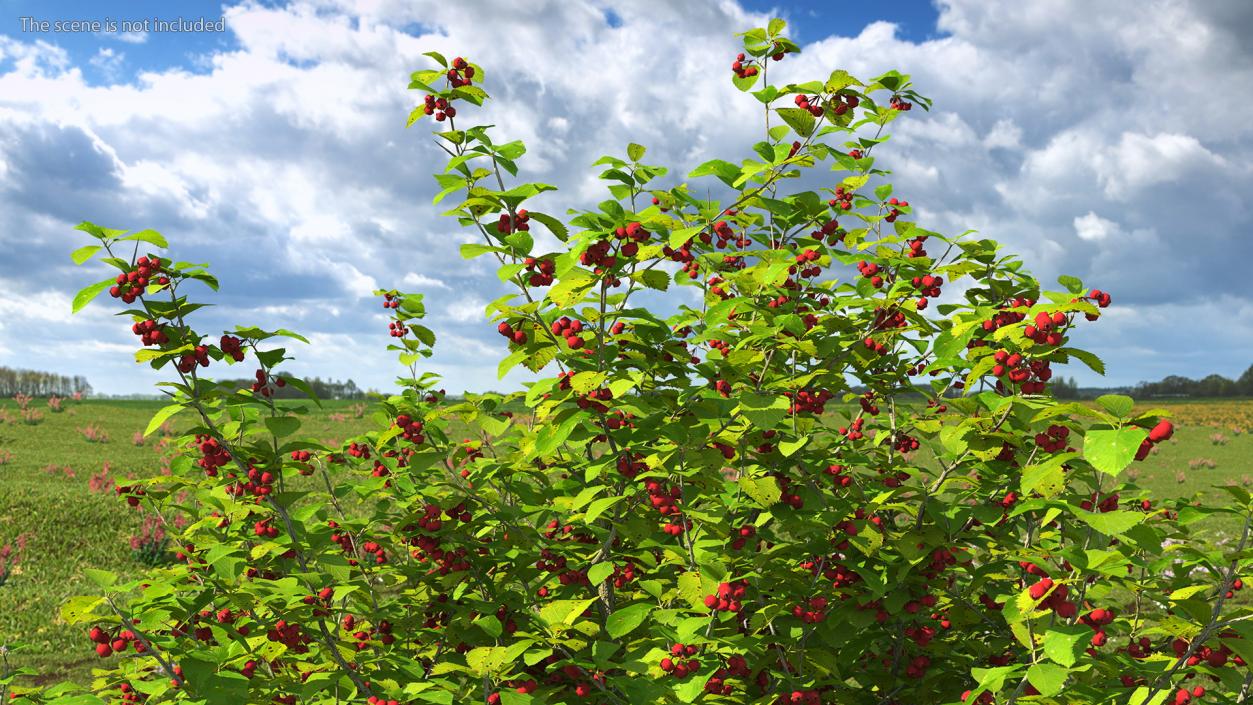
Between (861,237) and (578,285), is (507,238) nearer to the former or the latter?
(578,285)

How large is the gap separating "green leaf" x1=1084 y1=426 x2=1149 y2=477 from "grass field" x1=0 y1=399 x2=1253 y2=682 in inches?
76.0

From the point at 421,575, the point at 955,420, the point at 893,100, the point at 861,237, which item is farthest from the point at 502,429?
the point at 893,100

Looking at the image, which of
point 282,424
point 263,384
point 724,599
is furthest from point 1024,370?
point 263,384

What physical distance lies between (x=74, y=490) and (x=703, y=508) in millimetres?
14714

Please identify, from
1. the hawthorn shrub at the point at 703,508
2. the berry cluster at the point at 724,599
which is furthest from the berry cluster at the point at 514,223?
the berry cluster at the point at 724,599

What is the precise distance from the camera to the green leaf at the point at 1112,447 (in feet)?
7.81

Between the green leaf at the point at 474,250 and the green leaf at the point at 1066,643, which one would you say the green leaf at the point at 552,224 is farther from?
the green leaf at the point at 1066,643

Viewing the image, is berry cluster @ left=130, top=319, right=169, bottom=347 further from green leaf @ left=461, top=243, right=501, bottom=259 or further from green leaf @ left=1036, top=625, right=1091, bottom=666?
green leaf @ left=1036, top=625, right=1091, bottom=666

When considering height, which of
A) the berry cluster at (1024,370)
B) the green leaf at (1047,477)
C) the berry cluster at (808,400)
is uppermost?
the berry cluster at (1024,370)

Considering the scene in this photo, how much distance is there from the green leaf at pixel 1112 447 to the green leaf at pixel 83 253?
12.7 feet

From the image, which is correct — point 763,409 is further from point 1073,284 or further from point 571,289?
point 1073,284

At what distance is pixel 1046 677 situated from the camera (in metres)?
2.87

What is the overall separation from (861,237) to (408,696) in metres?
3.75

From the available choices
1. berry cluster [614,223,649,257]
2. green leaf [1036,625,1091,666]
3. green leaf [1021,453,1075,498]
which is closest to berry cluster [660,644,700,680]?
green leaf [1036,625,1091,666]
